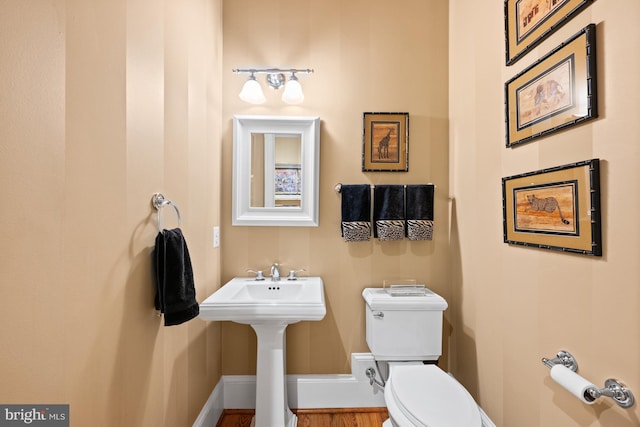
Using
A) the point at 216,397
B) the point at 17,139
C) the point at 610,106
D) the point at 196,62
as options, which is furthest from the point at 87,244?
the point at 610,106

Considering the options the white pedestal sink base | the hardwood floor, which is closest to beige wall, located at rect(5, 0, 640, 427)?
the hardwood floor

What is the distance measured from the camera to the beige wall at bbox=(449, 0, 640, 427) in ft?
2.77

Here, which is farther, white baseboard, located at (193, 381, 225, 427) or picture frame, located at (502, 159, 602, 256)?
white baseboard, located at (193, 381, 225, 427)

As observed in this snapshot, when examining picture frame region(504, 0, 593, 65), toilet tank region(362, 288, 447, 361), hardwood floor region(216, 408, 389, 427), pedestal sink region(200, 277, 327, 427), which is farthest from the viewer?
hardwood floor region(216, 408, 389, 427)

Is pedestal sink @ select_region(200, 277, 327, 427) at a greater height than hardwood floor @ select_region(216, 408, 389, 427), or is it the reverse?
pedestal sink @ select_region(200, 277, 327, 427)

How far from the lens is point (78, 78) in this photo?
2.57 ft

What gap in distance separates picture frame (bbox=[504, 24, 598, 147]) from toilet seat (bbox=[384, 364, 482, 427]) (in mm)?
1134

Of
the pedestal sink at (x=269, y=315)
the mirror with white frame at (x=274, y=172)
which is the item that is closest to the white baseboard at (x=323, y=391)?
the pedestal sink at (x=269, y=315)

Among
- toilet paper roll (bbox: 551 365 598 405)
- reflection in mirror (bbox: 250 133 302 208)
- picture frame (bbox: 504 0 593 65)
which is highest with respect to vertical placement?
picture frame (bbox: 504 0 593 65)

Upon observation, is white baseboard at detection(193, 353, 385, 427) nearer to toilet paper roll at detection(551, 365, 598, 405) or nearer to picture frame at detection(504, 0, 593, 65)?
toilet paper roll at detection(551, 365, 598, 405)

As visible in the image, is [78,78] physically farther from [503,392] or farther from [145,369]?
[503,392]

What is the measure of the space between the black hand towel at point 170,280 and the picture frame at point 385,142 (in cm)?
124

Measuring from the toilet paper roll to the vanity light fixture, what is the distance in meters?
1.79

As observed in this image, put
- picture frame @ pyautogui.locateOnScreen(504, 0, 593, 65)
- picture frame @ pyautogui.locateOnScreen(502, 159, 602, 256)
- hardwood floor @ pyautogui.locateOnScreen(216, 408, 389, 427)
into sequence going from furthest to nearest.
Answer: hardwood floor @ pyautogui.locateOnScreen(216, 408, 389, 427), picture frame @ pyautogui.locateOnScreen(504, 0, 593, 65), picture frame @ pyautogui.locateOnScreen(502, 159, 602, 256)
